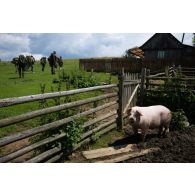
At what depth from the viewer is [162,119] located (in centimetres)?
721

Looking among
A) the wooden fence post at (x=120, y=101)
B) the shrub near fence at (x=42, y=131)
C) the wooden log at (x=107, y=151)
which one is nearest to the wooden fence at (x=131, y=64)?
the wooden fence post at (x=120, y=101)

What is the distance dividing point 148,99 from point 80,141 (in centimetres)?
468

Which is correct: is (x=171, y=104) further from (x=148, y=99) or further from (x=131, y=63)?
(x=131, y=63)

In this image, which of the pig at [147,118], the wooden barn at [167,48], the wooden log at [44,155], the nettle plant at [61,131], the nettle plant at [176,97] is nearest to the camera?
the wooden log at [44,155]

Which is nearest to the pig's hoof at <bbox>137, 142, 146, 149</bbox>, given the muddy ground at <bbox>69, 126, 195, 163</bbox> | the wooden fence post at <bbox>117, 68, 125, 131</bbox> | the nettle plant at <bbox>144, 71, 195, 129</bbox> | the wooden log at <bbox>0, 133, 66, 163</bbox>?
the muddy ground at <bbox>69, 126, 195, 163</bbox>

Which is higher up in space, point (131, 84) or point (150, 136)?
point (131, 84)

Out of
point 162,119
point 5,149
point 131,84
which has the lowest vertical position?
point 5,149

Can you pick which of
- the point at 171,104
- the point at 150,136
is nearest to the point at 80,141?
the point at 150,136

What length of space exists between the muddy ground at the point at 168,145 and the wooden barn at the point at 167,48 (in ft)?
85.7

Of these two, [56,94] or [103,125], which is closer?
[56,94]

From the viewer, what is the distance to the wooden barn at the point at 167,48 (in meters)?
33.0

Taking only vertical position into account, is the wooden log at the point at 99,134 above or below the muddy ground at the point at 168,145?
above

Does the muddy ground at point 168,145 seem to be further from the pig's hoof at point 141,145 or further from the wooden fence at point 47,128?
the wooden fence at point 47,128
